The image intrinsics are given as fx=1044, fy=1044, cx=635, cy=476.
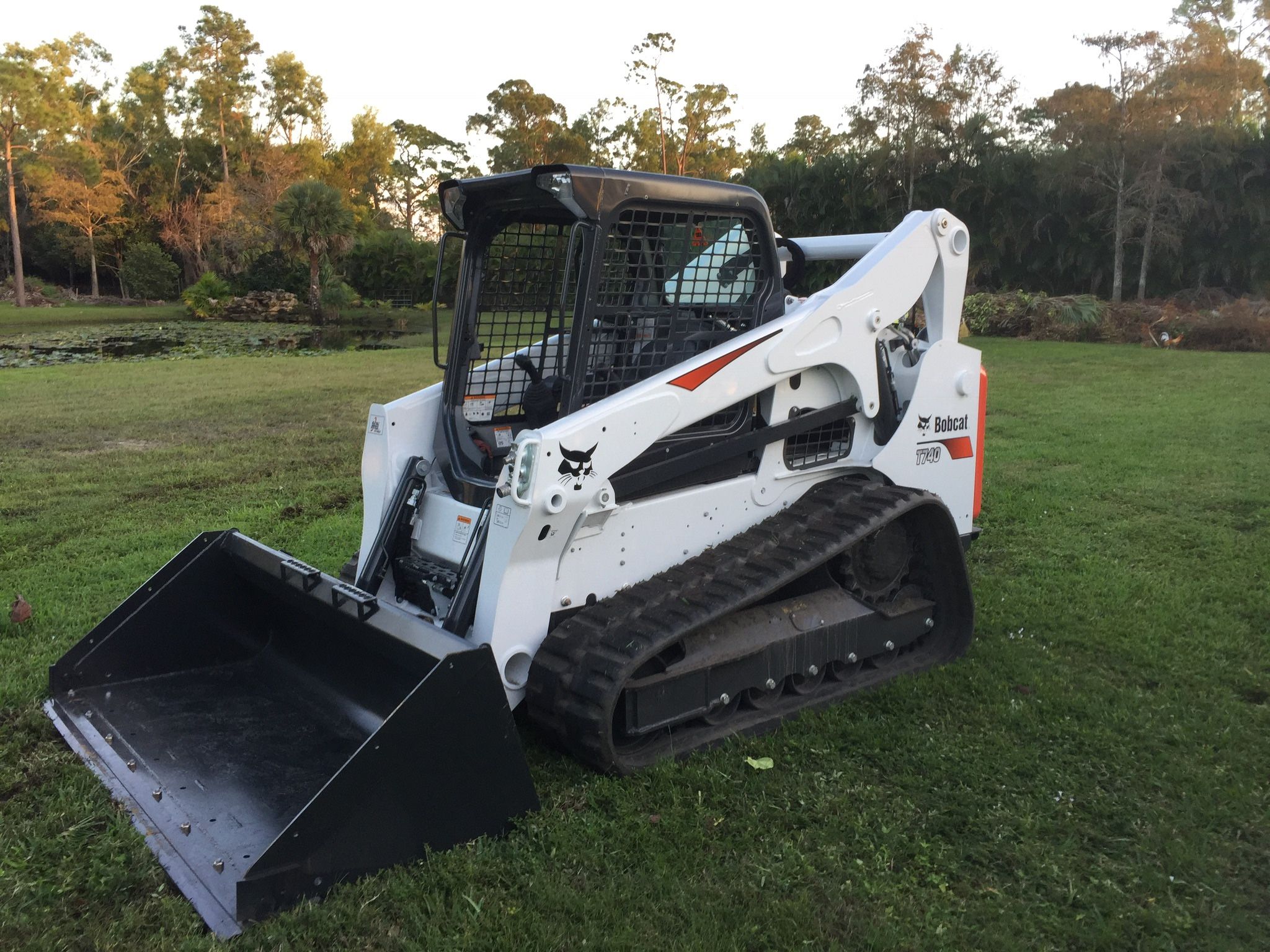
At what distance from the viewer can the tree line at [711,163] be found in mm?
23656

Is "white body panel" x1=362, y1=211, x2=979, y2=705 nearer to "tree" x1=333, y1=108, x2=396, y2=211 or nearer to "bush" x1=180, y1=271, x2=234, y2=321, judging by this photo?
"bush" x1=180, y1=271, x2=234, y2=321

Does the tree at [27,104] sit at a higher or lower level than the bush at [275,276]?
higher

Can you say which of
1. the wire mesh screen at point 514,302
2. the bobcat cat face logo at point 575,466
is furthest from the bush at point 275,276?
the bobcat cat face logo at point 575,466

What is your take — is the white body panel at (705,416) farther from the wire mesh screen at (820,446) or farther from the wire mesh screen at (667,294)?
the wire mesh screen at (667,294)

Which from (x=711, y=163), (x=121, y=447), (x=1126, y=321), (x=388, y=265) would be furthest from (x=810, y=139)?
(x=121, y=447)

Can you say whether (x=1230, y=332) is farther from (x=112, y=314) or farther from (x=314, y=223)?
(x=112, y=314)

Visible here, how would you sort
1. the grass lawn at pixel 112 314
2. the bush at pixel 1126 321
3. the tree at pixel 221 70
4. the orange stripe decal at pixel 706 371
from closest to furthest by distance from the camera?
the orange stripe decal at pixel 706 371 < the bush at pixel 1126 321 < the grass lawn at pixel 112 314 < the tree at pixel 221 70

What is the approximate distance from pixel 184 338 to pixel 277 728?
2388 centimetres

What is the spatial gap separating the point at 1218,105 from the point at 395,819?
27741mm

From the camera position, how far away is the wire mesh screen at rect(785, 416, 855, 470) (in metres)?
4.32

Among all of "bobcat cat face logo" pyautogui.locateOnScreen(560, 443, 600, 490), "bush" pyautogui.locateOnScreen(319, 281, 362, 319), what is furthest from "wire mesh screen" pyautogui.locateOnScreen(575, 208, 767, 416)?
"bush" pyautogui.locateOnScreen(319, 281, 362, 319)

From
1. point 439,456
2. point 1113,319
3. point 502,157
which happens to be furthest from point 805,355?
point 502,157

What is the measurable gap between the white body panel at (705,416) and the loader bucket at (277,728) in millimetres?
406

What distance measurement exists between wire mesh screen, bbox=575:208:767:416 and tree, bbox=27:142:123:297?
49.1 m
